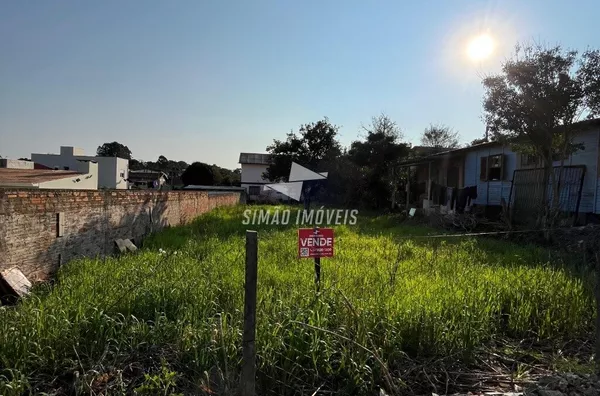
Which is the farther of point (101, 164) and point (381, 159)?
point (101, 164)

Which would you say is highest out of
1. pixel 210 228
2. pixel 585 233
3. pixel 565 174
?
pixel 565 174

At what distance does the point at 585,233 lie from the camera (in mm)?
8242

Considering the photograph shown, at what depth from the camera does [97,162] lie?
133 feet

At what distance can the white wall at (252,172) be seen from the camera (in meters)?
48.6

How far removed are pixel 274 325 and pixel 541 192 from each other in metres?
10.8

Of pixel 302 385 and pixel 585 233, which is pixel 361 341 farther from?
pixel 585 233

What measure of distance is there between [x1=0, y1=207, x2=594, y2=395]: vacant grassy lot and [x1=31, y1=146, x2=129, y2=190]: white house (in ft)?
131

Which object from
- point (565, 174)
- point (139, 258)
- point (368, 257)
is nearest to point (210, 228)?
point (139, 258)

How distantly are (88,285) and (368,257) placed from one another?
4300 millimetres

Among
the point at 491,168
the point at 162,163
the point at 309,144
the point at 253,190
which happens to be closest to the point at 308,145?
the point at 309,144

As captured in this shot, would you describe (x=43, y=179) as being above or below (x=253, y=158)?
below

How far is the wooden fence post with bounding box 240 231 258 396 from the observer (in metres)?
1.98

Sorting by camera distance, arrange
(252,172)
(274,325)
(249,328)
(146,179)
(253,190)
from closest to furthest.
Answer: (249,328)
(274,325)
(253,190)
(252,172)
(146,179)

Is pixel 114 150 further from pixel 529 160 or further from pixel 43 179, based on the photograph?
pixel 529 160
